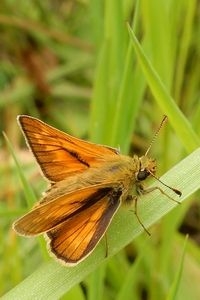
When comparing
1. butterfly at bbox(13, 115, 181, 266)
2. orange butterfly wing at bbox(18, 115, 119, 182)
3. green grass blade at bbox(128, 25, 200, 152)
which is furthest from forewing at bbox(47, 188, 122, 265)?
green grass blade at bbox(128, 25, 200, 152)

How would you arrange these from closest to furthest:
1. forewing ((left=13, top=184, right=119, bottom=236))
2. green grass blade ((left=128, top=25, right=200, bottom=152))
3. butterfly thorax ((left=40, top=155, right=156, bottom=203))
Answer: forewing ((left=13, top=184, right=119, bottom=236))
butterfly thorax ((left=40, top=155, right=156, bottom=203))
green grass blade ((left=128, top=25, right=200, bottom=152))

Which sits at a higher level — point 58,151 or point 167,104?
point 167,104

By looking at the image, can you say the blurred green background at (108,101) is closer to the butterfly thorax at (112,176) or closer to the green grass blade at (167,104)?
the green grass blade at (167,104)

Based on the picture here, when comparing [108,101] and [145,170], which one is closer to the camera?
[145,170]

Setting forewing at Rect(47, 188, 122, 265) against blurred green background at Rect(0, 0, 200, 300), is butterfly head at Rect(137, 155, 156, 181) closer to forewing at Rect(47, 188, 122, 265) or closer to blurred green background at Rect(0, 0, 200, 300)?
forewing at Rect(47, 188, 122, 265)

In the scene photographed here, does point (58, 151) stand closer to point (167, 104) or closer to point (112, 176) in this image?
point (112, 176)

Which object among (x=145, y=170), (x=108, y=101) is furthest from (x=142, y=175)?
(x=108, y=101)

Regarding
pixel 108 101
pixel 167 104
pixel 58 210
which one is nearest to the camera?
pixel 58 210
